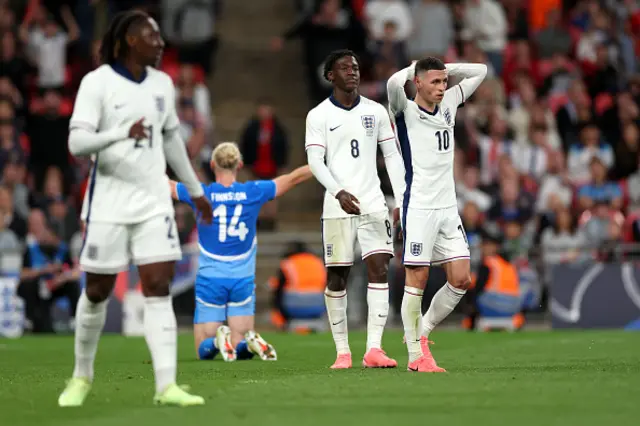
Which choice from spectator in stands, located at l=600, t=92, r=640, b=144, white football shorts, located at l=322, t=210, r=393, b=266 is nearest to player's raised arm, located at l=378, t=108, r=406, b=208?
white football shorts, located at l=322, t=210, r=393, b=266

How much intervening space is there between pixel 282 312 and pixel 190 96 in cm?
512

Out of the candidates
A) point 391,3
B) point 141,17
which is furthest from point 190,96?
point 141,17

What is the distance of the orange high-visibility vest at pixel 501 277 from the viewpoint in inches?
794

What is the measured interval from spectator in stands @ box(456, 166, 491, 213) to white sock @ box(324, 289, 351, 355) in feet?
32.4

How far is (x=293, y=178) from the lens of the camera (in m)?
13.1

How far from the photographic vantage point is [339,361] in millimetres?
12117

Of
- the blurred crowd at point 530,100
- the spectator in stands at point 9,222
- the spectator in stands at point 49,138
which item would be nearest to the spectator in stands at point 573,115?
the blurred crowd at point 530,100

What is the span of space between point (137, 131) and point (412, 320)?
3.66m

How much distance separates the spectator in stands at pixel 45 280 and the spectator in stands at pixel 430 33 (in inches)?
321

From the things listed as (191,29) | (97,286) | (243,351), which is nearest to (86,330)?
(97,286)

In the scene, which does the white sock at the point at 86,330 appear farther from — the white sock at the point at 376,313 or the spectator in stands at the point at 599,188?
the spectator in stands at the point at 599,188

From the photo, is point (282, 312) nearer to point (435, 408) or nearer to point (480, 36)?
point (480, 36)

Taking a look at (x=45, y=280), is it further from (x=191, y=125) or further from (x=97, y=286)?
(x=97, y=286)

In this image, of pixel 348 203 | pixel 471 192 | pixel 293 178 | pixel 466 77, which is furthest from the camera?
pixel 471 192
